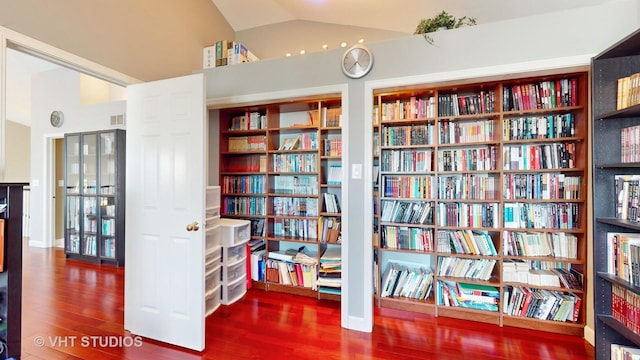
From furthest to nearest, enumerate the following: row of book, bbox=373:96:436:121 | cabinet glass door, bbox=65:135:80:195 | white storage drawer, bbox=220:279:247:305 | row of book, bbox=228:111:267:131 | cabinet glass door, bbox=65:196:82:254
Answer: cabinet glass door, bbox=65:135:80:195 → cabinet glass door, bbox=65:196:82:254 → row of book, bbox=228:111:267:131 → white storage drawer, bbox=220:279:247:305 → row of book, bbox=373:96:436:121

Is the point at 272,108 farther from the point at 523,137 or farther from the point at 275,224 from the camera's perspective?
the point at 523,137

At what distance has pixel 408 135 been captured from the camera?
2.53 metres

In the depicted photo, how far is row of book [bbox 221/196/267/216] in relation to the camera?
3037mm

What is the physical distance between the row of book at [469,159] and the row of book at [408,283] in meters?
1.02

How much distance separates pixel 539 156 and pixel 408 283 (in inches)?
62.8

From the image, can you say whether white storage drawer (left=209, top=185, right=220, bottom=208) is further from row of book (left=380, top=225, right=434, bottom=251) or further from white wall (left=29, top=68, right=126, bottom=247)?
white wall (left=29, top=68, right=126, bottom=247)

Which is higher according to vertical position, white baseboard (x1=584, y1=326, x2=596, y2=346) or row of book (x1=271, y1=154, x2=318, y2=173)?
row of book (x1=271, y1=154, x2=318, y2=173)

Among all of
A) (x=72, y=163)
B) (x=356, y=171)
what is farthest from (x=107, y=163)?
(x=356, y=171)

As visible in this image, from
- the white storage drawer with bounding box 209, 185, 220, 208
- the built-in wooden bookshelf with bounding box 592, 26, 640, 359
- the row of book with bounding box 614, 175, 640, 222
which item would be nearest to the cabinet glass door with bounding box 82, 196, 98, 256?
the white storage drawer with bounding box 209, 185, 220, 208

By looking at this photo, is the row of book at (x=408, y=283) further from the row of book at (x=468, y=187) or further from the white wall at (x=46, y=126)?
the white wall at (x=46, y=126)

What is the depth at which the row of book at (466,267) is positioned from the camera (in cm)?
234

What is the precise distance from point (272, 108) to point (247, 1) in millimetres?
1669
